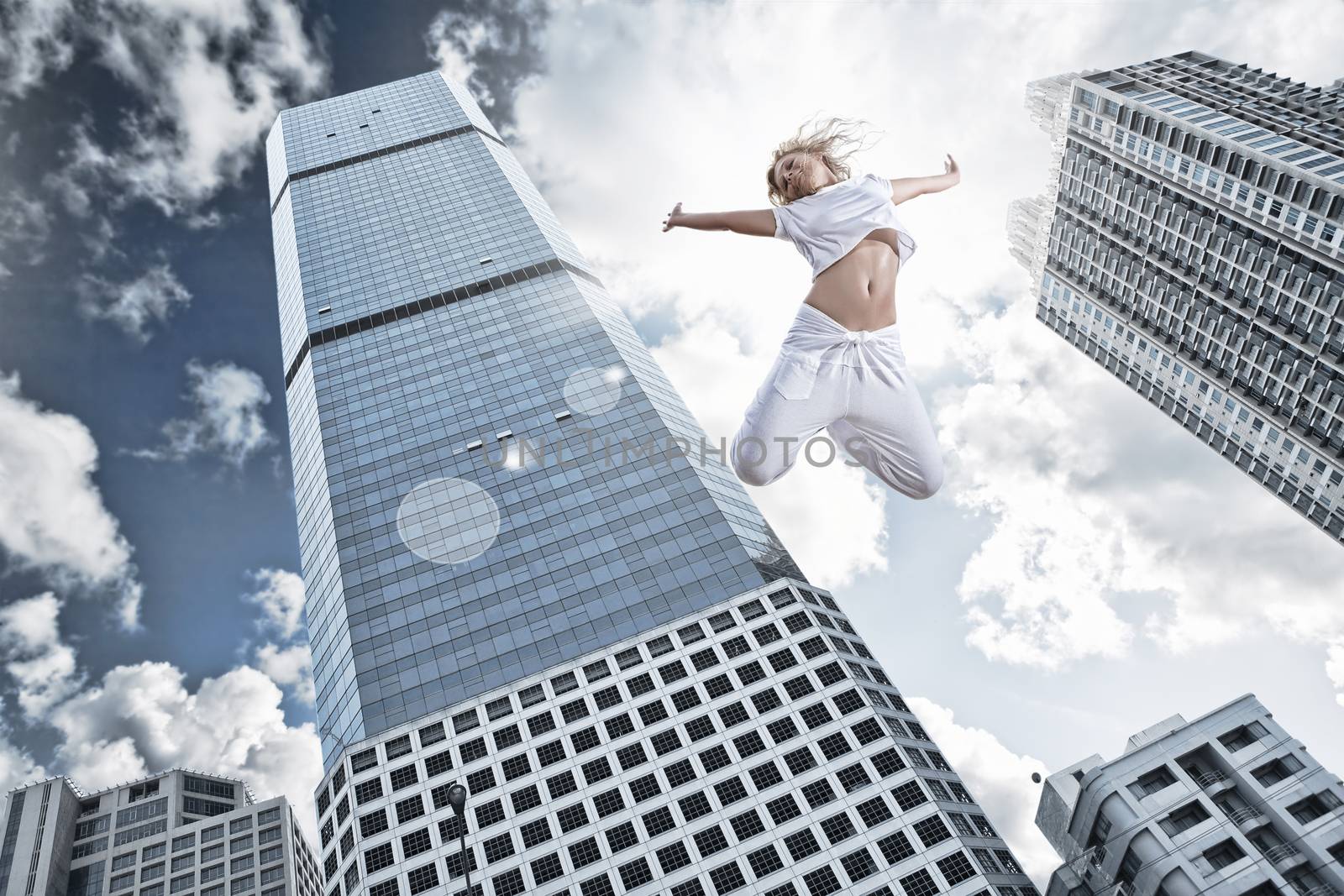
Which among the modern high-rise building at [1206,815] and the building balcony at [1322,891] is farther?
the modern high-rise building at [1206,815]

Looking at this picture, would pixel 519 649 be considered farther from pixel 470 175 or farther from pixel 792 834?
pixel 470 175

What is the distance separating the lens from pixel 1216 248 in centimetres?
7581

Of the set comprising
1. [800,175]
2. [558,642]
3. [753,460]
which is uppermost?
[800,175]

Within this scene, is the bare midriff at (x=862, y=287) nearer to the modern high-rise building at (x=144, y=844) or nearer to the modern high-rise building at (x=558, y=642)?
the modern high-rise building at (x=558, y=642)

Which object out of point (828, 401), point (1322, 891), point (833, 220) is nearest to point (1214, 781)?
point (1322, 891)

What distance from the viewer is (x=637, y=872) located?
155ft

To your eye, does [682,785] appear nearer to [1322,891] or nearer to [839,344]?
[1322,891]

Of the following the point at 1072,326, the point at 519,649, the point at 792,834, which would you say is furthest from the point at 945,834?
the point at 1072,326

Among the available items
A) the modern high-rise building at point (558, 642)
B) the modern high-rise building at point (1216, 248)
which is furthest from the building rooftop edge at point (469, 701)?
the modern high-rise building at point (1216, 248)

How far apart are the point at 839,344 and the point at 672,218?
85.1 inches

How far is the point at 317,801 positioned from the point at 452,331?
4075 centimetres

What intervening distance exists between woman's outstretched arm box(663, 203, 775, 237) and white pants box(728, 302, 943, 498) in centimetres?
89

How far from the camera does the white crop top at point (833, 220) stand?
913cm

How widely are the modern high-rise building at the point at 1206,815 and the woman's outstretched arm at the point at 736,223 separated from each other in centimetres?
4980
